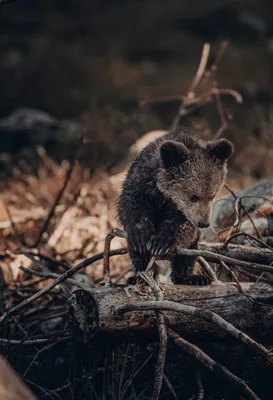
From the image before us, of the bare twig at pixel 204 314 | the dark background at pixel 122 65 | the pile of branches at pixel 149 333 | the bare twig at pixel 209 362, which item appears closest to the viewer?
the bare twig at pixel 204 314

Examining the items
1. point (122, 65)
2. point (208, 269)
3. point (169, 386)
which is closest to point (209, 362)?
point (169, 386)

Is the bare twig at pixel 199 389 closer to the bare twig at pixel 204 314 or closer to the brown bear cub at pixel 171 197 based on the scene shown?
the bare twig at pixel 204 314

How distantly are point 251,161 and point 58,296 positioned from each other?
5402 millimetres

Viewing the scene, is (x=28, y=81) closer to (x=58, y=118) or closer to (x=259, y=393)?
(x=58, y=118)

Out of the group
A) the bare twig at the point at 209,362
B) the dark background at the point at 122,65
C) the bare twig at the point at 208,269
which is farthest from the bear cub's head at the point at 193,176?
the dark background at the point at 122,65

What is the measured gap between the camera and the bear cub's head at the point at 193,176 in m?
5.14

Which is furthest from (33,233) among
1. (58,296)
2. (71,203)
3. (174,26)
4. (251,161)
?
(174,26)

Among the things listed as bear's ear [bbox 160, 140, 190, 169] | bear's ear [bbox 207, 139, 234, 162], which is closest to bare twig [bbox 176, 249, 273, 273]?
bear's ear [bbox 160, 140, 190, 169]

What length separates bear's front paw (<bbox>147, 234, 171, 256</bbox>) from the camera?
503 centimetres

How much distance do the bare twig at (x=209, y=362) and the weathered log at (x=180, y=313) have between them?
0.16m

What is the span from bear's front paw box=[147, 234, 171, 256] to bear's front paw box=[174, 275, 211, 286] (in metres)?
0.38

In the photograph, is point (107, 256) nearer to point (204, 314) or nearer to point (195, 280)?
point (195, 280)

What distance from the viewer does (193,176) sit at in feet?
17.2

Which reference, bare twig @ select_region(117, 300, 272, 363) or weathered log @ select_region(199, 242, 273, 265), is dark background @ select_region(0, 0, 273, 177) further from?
bare twig @ select_region(117, 300, 272, 363)
